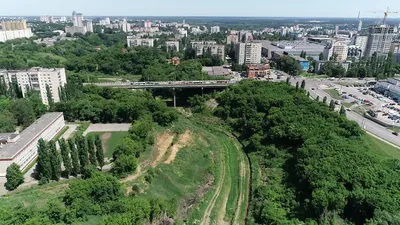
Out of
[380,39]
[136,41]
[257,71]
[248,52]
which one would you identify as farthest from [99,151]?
[380,39]

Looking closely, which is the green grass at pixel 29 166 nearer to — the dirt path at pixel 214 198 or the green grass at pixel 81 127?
the green grass at pixel 81 127

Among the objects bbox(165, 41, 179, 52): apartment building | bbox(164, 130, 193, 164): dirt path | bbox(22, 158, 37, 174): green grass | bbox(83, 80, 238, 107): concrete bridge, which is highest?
bbox(165, 41, 179, 52): apartment building

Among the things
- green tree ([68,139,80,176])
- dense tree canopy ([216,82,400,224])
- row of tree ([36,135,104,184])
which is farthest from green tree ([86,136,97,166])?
dense tree canopy ([216,82,400,224])

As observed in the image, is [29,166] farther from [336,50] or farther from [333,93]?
[336,50]

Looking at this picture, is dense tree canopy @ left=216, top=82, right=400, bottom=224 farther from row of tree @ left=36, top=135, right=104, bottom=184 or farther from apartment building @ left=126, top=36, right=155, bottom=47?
apartment building @ left=126, top=36, right=155, bottom=47

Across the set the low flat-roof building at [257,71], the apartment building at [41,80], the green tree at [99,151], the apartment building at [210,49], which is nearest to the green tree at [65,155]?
the green tree at [99,151]
